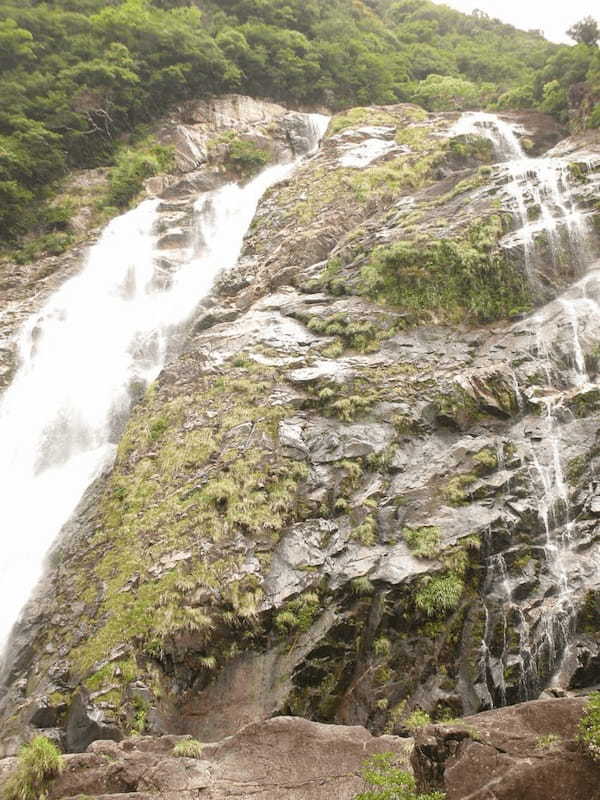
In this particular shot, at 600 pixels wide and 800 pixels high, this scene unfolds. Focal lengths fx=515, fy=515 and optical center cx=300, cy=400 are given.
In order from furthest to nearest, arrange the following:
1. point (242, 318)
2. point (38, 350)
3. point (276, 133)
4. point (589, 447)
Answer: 1. point (276, 133)
2. point (38, 350)
3. point (242, 318)
4. point (589, 447)

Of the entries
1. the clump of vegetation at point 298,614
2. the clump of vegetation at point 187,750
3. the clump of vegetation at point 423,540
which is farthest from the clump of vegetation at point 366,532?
the clump of vegetation at point 187,750

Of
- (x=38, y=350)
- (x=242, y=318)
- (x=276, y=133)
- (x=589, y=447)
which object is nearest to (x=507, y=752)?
(x=589, y=447)

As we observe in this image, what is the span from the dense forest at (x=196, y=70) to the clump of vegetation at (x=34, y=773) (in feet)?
77.1

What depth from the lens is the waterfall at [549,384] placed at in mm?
8336

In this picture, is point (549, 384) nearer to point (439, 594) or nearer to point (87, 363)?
point (439, 594)

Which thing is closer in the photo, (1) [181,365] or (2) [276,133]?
(1) [181,365]

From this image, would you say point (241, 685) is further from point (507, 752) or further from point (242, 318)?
point (242, 318)

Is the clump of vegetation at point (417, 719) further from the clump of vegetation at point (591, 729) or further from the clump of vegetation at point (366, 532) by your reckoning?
the clump of vegetation at point (591, 729)

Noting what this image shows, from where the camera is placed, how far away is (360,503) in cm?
1061

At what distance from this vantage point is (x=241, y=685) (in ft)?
28.0

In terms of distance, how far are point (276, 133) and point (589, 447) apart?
2705cm

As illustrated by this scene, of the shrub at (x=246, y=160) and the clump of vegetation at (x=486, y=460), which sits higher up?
the shrub at (x=246, y=160)

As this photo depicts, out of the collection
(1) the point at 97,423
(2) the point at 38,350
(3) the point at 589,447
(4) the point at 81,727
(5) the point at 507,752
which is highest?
(2) the point at 38,350

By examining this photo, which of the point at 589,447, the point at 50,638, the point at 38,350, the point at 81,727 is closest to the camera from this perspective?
the point at 81,727
